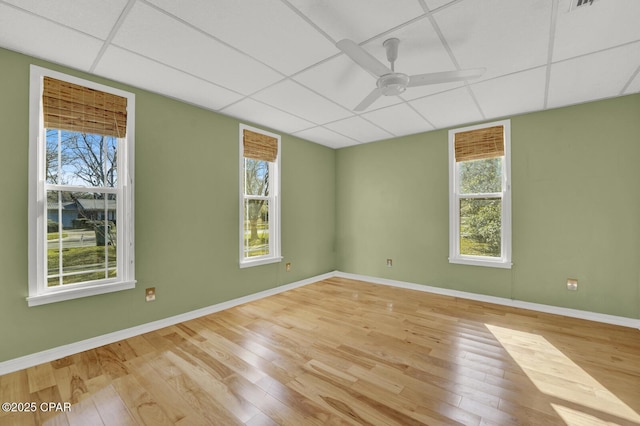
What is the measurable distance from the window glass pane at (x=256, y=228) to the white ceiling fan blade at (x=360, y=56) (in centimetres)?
262

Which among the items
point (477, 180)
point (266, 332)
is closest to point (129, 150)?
point (266, 332)

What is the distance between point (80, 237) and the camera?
2541 millimetres

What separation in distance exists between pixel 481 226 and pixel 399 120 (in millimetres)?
1886

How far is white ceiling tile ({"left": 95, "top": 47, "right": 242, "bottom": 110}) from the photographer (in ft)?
7.54

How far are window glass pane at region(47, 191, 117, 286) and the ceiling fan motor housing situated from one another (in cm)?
274

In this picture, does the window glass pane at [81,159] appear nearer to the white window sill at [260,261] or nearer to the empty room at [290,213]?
the empty room at [290,213]

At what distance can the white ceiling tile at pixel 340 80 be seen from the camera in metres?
2.36

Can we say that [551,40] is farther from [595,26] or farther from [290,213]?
[290,213]

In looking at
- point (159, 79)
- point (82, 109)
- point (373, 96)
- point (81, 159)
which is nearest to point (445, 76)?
point (373, 96)

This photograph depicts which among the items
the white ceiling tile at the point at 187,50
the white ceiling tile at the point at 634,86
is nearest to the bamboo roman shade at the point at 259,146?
the white ceiling tile at the point at 187,50

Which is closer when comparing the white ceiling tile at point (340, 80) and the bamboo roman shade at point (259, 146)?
the white ceiling tile at point (340, 80)

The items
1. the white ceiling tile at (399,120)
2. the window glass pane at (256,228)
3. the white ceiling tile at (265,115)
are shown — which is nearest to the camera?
the white ceiling tile at (265,115)

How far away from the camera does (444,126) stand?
4.02 metres

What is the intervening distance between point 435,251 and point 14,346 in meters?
4.66
